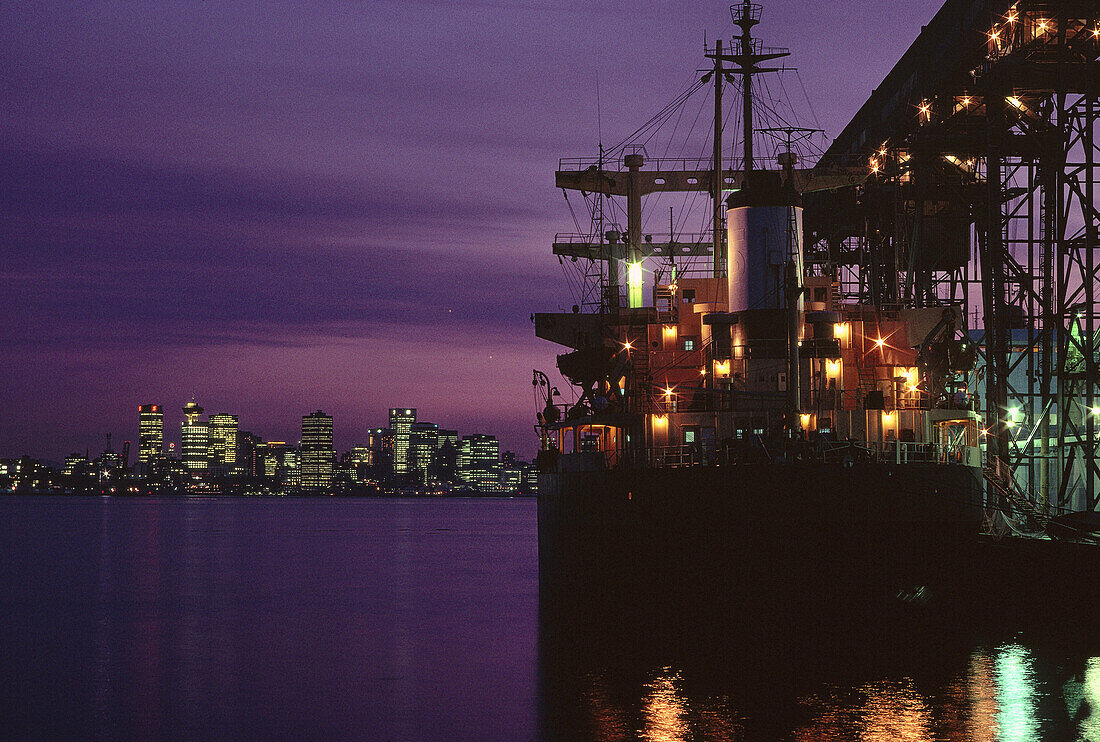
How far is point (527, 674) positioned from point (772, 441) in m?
9.35

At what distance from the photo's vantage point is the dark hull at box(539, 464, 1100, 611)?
32.6 meters

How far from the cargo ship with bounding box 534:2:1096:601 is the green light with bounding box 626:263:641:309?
282 centimetres

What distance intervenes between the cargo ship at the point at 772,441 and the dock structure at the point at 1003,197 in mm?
2452

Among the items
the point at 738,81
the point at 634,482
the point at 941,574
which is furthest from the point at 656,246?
the point at 941,574

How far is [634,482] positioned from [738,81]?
17185mm

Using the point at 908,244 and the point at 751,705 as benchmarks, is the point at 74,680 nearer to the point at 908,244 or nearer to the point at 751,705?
the point at 751,705

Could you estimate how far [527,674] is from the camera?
109 ft

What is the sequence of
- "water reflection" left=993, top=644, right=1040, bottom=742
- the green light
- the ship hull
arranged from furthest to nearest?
the green light < the ship hull < "water reflection" left=993, top=644, right=1040, bottom=742

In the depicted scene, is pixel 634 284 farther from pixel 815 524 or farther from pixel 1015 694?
pixel 1015 694

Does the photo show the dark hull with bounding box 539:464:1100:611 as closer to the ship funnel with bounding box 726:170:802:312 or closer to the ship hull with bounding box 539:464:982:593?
the ship hull with bounding box 539:464:982:593

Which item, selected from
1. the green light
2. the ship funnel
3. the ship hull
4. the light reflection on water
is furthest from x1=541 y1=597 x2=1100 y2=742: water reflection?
the green light

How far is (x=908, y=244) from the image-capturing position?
57.1m

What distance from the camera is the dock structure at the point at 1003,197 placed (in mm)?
40156

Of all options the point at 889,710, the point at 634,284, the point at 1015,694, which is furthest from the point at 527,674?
the point at 634,284
